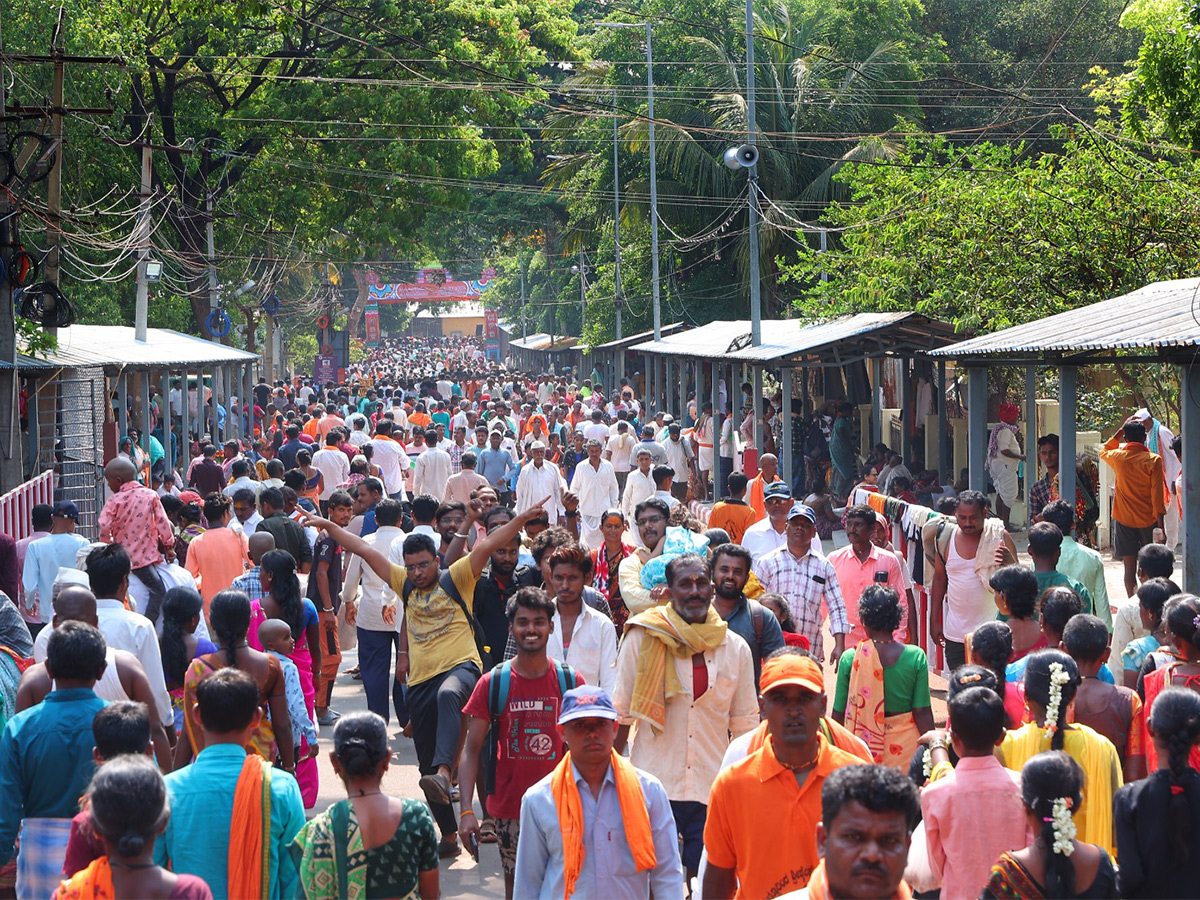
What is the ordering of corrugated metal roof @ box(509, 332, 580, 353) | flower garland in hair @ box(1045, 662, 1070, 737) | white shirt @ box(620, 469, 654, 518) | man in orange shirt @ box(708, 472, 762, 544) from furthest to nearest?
corrugated metal roof @ box(509, 332, 580, 353), white shirt @ box(620, 469, 654, 518), man in orange shirt @ box(708, 472, 762, 544), flower garland in hair @ box(1045, 662, 1070, 737)

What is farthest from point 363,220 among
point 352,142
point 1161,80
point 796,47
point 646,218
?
point 1161,80

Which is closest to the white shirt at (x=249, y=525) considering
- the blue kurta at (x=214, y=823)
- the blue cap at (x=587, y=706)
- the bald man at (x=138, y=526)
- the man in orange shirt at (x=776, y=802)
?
the bald man at (x=138, y=526)

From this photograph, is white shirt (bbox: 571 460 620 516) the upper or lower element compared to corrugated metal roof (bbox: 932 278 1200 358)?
lower

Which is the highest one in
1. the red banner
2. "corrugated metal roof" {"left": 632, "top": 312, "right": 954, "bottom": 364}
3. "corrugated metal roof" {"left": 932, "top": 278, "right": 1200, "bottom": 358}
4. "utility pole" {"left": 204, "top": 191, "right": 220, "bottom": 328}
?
the red banner

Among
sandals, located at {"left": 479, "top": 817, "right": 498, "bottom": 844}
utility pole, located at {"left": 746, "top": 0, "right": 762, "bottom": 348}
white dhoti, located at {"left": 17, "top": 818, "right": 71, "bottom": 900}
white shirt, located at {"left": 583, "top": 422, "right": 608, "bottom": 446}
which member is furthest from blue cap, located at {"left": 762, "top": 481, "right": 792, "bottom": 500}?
utility pole, located at {"left": 746, "top": 0, "right": 762, "bottom": 348}

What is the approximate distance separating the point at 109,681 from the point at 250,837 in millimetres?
1678

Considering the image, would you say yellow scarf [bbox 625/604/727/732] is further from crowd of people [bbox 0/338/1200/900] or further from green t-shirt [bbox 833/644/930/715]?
green t-shirt [bbox 833/644/930/715]

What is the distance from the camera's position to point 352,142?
31219 mm

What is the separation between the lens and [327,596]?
10.5m

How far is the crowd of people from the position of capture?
164 inches

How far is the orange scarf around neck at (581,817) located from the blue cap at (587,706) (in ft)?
0.46

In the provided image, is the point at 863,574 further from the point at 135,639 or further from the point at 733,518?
the point at 135,639

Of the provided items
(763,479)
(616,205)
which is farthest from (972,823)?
(616,205)

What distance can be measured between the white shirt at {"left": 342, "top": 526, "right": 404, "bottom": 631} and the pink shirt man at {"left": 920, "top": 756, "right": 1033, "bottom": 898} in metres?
5.07
